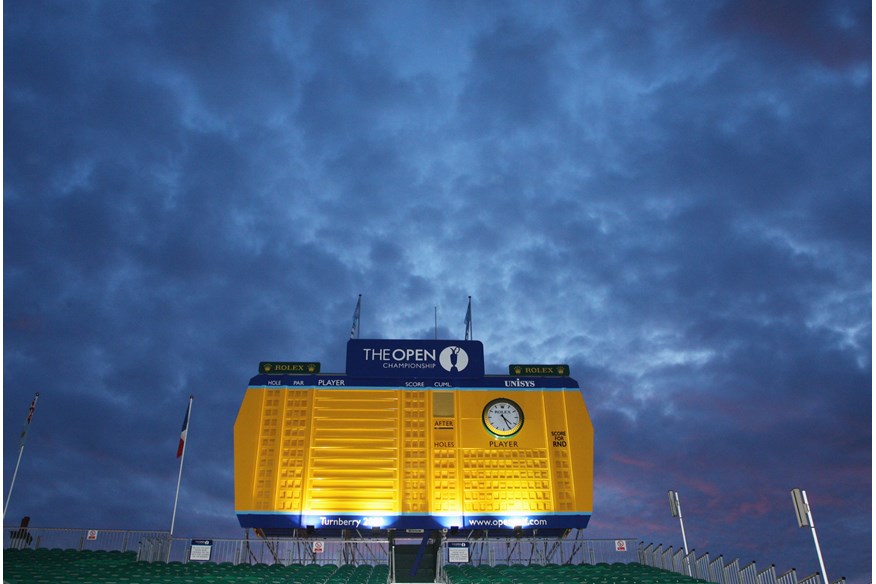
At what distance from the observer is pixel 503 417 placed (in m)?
23.0

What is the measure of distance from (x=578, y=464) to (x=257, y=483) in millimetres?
10718

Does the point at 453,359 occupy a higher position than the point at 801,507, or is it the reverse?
the point at 453,359

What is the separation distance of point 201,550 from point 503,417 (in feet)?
35.3

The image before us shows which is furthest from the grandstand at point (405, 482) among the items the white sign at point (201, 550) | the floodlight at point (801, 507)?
the floodlight at point (801, 507)

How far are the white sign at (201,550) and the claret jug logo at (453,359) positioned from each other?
385 inches

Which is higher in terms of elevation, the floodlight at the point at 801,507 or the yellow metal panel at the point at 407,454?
the yellow metal panel at the point at 407,454

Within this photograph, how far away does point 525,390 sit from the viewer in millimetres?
23531

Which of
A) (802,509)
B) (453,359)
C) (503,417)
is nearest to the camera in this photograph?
(802,509)

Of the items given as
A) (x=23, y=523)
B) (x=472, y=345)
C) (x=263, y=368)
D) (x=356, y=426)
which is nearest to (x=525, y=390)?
(x=472, y=345)

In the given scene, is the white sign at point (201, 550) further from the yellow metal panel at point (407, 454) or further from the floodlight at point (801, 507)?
the floodlight at point (801, 507)

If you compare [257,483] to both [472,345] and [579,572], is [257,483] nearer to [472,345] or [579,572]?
[472,345]

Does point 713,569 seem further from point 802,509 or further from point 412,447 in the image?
point 412,447

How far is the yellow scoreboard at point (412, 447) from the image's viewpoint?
2144 cm

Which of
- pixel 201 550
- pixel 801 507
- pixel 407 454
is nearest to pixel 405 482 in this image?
pixel 407 454
